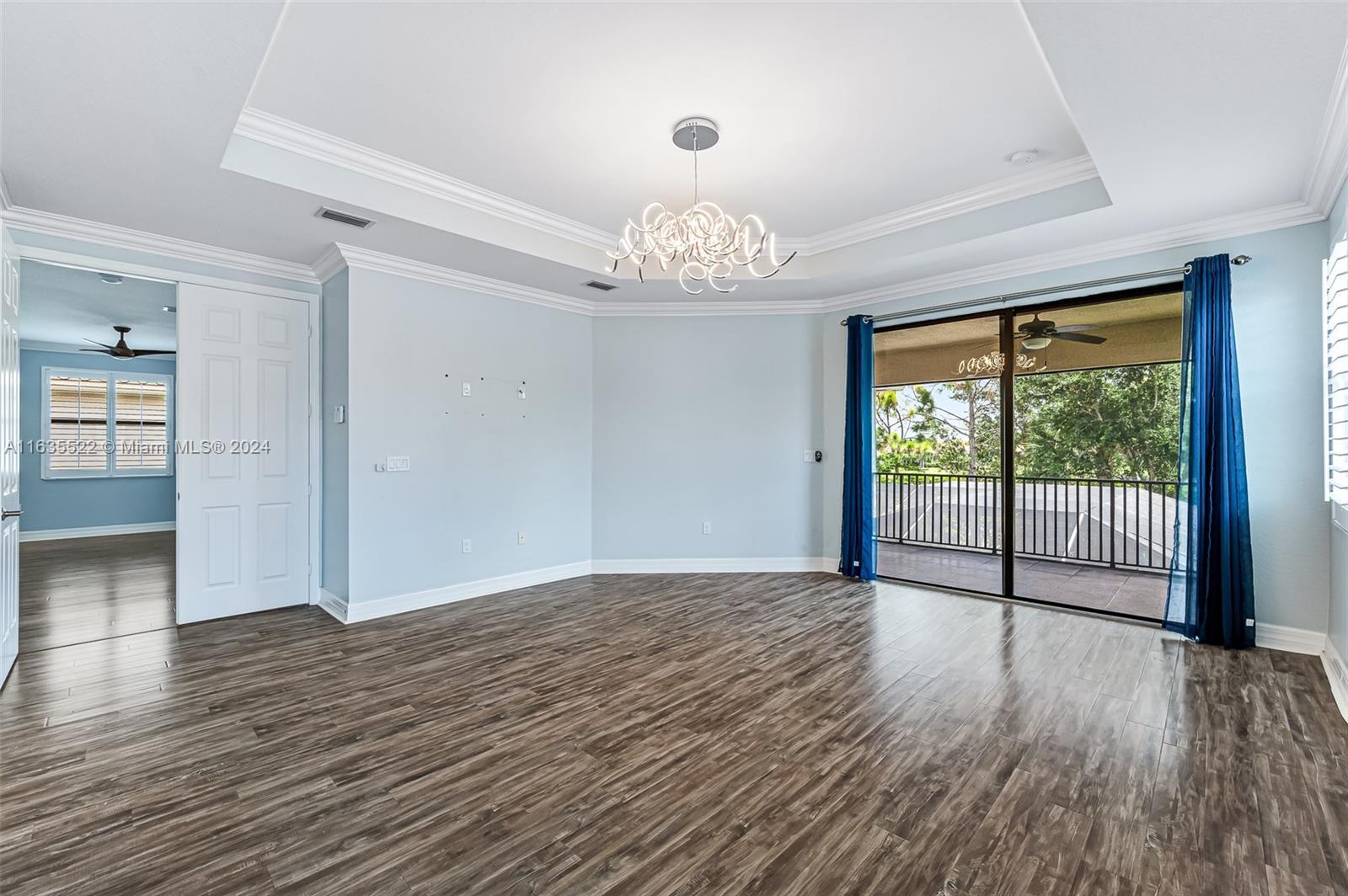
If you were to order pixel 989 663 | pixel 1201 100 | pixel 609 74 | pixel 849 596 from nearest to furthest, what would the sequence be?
pixel 1201 100 → pixel 609 74 → pixel 989 663 → pixel 849 596

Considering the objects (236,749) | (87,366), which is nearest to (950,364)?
(236,749)

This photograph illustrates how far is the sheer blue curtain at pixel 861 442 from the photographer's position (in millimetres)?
5547

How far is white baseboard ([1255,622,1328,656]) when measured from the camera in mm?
3631

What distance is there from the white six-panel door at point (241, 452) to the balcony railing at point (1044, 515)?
5137 mm

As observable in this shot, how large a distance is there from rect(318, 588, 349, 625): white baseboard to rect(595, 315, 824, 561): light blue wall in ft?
7.68

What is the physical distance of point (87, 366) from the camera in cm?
839

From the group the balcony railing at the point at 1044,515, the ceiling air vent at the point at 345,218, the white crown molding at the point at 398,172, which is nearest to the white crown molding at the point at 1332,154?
the balcony railing at the point at 1044,515

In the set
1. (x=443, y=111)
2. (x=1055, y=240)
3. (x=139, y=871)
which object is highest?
(x=443, y=111)

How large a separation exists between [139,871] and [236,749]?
2.58 feet

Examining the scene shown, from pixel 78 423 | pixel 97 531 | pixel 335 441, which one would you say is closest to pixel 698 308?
pixel 335 441

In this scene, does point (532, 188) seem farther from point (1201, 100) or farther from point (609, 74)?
point (1201, 100)

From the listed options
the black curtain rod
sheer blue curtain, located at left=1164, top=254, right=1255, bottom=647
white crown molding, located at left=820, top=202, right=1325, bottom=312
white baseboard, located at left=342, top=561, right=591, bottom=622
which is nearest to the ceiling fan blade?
the black curtain rod

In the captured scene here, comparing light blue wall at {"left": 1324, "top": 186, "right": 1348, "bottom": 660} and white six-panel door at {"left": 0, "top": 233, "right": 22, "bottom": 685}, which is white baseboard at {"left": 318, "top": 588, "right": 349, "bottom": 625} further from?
light blue wall at {"left": 1324, "top": 186, "right": 1348, "bottom": 660}

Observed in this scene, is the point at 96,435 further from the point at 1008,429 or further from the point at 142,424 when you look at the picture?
the point at 1008,429
